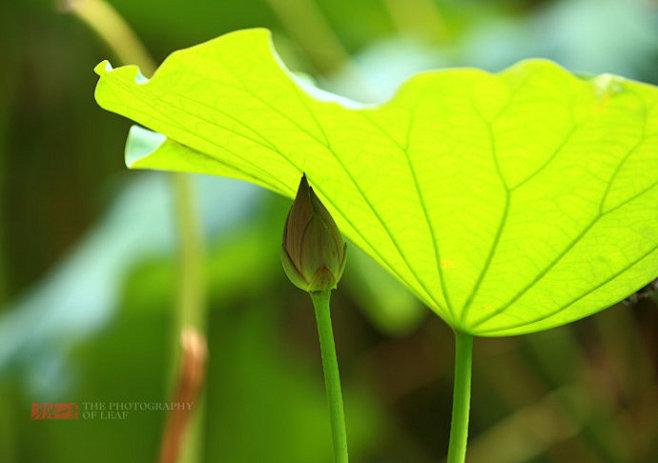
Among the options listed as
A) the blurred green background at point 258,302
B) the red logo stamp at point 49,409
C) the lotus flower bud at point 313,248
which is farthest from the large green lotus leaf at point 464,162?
the red logo stamp at point 49,409

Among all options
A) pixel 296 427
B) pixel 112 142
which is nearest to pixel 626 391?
pixel 296 427

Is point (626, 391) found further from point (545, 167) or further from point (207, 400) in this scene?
point (545, 167)

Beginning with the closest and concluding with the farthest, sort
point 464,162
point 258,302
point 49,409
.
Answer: point 464,162 → point 49,409 → point 258,302

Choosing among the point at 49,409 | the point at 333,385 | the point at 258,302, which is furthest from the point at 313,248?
the point at 258,302

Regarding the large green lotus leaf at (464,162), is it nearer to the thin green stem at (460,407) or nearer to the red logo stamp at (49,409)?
the thin green stem at (460,407)

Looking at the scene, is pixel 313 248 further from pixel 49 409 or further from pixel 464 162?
pixel 49 409

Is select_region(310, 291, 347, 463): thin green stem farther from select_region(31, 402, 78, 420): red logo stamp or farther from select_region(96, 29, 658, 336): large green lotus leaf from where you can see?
select_region(31, 402, 78, 420): red logo stamp

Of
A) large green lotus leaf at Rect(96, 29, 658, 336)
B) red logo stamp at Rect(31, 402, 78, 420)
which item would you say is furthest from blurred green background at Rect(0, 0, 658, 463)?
large green lotus leaf at Rect(96, 29, 658, 336)
